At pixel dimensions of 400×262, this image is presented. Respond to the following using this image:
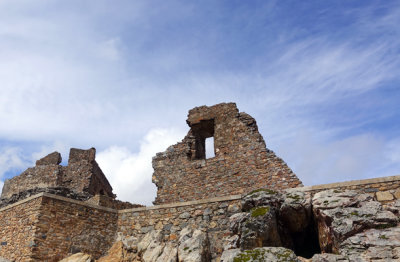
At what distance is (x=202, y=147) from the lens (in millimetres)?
16188

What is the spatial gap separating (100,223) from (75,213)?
862 millimetres

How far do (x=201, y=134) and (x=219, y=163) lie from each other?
2517 millimetres

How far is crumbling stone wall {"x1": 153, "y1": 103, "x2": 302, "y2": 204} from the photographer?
13312 mm

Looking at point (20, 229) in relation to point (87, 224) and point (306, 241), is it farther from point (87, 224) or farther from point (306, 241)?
point (306, 241)

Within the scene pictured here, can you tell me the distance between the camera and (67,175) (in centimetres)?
2198

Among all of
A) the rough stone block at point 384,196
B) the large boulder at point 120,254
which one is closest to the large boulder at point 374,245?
Result: the rough stone block at point 384,196

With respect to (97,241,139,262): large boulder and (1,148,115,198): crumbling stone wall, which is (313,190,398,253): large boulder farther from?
(1,148,115,198): crumbling stone wall

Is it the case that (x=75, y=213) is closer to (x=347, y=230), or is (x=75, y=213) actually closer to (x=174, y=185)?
(x=174, y=185)

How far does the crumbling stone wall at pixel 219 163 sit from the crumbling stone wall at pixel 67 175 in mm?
7812

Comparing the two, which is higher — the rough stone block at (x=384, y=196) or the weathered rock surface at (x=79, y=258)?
the rough stone block at (x=384, y=196)

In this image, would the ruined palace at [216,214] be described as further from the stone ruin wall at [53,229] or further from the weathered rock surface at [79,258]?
the weathered rock surface at [79,258]

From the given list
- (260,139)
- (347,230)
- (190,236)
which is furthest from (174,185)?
(347,230)

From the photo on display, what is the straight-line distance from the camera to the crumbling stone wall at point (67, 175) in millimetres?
21531

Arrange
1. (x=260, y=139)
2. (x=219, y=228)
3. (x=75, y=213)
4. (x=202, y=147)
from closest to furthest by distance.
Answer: (x=219, y=228) < (x=75, y=213) < (x=260, y=139) < (x=202, y=147)
